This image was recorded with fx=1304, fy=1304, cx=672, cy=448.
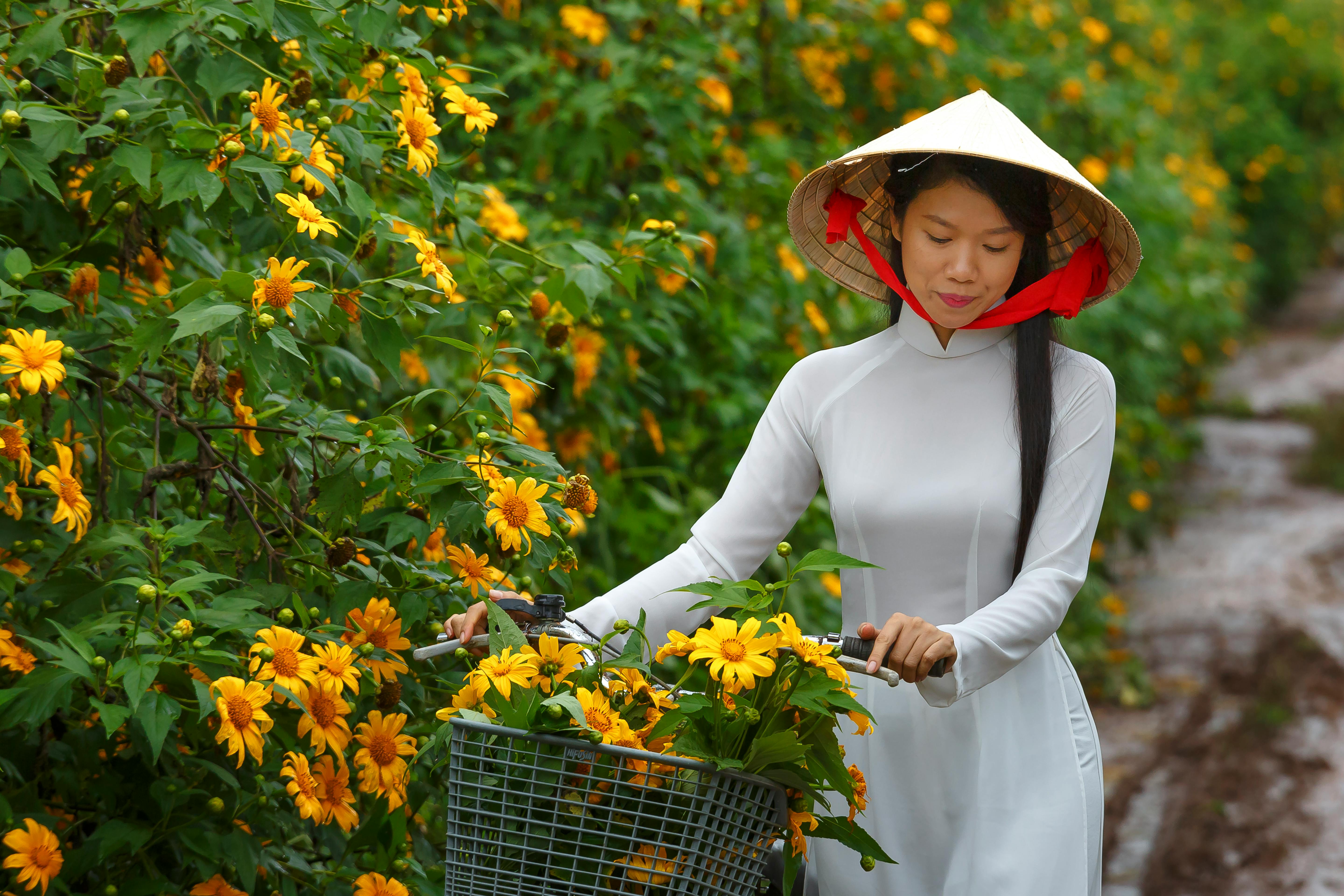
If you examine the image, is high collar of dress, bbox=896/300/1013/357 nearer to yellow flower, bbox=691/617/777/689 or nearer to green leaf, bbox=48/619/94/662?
yellow flower, bbox=691/617/777/689

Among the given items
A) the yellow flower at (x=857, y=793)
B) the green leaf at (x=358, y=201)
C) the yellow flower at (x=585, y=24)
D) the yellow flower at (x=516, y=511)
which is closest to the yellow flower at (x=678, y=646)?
the yellow flower at (x=857, y=793)

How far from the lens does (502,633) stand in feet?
4.44

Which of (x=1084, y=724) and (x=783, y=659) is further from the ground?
(x=783, y=659)

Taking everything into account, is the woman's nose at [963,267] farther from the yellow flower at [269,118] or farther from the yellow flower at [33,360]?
the yellow flower at [33,360]

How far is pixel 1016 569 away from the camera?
62.9 inches

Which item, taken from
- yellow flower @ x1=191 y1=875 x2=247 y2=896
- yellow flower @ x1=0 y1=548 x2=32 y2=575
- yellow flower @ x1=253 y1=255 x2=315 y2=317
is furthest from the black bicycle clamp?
yellow flower @ x1=0 y1=548 x2=32 y2=575

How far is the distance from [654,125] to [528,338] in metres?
0.87

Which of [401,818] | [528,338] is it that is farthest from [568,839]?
[528,338]

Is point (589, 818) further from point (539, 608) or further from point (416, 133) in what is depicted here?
point (416, 133)

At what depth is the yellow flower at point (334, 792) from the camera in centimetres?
159

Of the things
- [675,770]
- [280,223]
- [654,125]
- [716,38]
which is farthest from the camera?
[716,38]

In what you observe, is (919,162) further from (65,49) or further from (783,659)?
(65,49)

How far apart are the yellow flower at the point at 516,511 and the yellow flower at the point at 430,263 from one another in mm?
305

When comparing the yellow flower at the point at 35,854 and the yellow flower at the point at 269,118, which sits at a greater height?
the yellow flower at the point at 269,118
